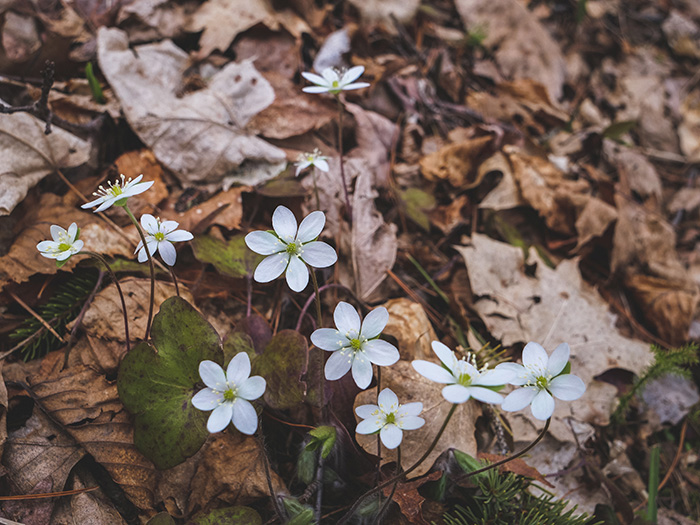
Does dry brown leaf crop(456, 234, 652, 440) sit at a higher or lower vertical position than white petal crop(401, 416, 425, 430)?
lower

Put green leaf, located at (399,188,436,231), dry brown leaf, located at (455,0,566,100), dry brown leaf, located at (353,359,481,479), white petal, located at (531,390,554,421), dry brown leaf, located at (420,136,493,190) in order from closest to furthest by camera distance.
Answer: white petal, located at (531,390,554,421)
dry brown leaf, located at (353,359,481,479)
green leaf, located at (399,188,436,231)
dry brown leaf, located at (420,136,493,190)
dry brown leaf, located at (455,0,566,100)

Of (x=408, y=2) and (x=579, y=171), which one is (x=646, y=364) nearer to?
(x=579, y=171)

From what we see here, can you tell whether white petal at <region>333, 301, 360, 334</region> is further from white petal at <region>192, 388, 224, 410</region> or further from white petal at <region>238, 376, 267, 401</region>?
white petal at <region>192, 388, 224, 410</region>

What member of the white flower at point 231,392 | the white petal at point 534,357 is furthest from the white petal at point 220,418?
the white petal at point 534,357

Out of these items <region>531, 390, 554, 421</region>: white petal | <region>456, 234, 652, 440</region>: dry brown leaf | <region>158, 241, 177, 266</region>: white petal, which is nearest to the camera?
<region>531, 390, 554, 421</region>: white petal

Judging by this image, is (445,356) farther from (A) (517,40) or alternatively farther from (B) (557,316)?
(A) (517,40)

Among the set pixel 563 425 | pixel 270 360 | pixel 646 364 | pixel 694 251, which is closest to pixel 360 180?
pixel 270 360

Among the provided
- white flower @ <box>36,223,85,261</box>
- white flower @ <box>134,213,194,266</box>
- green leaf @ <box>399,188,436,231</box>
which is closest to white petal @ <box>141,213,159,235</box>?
white flower @ <box>134,213,194,266</box>
